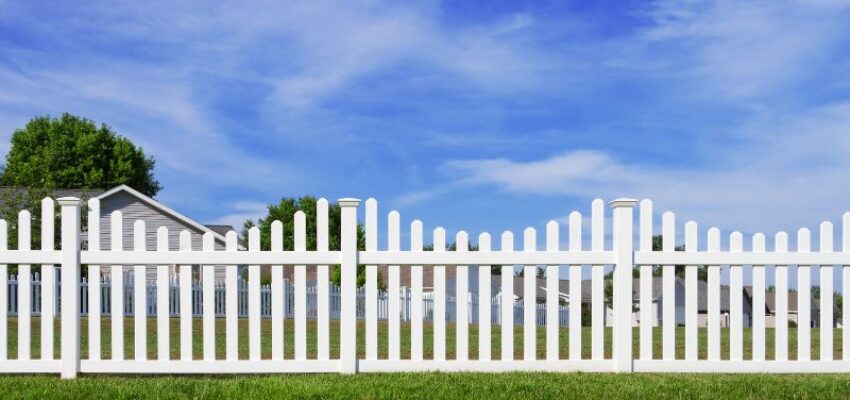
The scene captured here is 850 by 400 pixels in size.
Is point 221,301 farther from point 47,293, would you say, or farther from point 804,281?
point 804,281

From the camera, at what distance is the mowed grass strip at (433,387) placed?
8281 mm

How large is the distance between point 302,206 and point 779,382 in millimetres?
45111

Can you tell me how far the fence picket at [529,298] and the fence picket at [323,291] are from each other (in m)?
2.09

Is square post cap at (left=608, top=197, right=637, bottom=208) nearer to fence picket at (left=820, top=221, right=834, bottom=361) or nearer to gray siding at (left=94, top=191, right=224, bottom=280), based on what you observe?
fence picket at (left=820, top=221, right=834, bottom=361)

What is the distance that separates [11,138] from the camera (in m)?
57.0

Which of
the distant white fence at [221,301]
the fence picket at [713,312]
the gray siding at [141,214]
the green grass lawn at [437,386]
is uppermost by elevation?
the gray siding at [141,214]

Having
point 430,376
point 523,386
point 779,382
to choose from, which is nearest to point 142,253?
point 430,376

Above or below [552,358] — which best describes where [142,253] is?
above

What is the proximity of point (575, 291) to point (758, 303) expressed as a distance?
7.30 feet

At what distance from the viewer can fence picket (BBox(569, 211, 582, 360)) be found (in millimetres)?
9688

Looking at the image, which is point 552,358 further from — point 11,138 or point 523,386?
point 11,138

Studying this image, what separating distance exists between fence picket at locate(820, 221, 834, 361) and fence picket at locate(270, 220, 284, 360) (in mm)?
5997

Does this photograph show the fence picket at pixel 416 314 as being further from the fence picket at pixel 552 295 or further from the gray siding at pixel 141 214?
the gray siding at pixel 141 214

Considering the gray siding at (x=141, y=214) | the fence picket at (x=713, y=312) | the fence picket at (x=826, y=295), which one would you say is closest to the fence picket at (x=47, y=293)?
the fence picket at (x=713, y=312)
